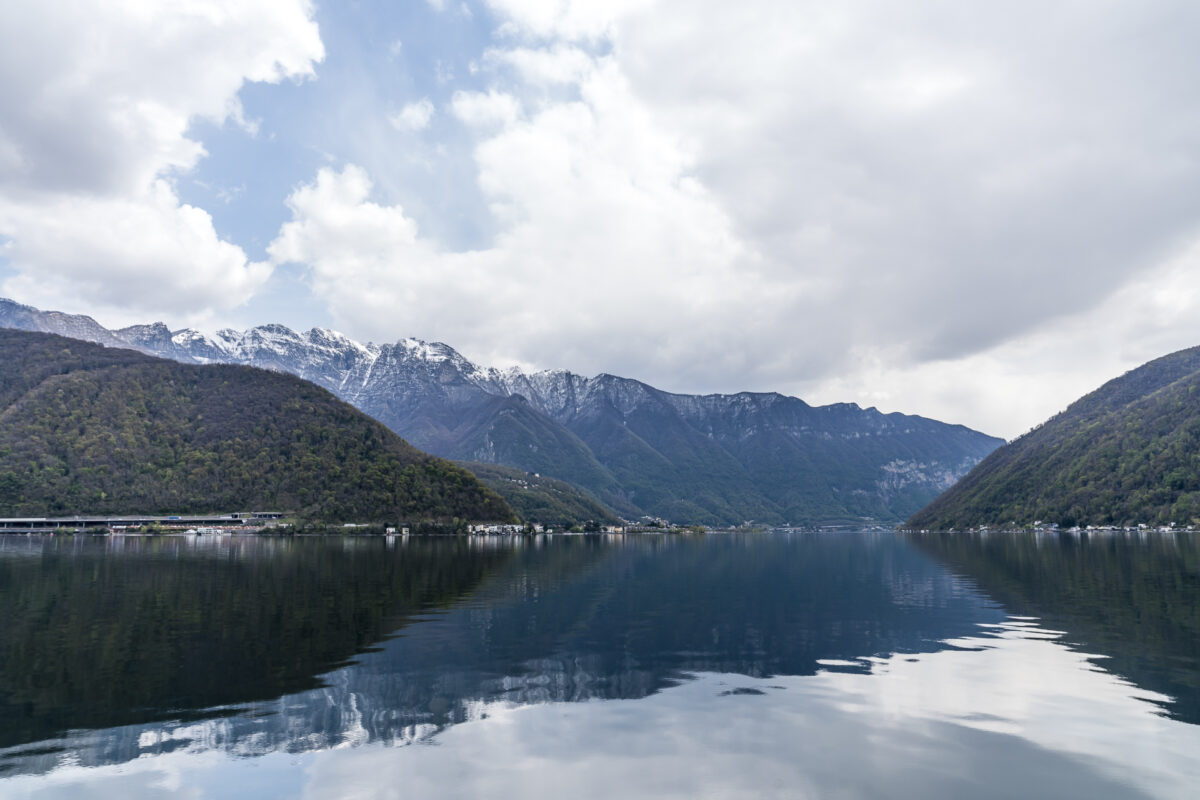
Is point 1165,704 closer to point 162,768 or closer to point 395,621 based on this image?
point 162,768

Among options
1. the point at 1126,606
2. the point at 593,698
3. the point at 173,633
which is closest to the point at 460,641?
the point at 593,698

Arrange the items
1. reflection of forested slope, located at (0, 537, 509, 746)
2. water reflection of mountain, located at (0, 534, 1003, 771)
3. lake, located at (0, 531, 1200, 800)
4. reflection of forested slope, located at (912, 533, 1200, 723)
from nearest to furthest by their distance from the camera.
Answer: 1. lake, located at (0, 531, 1200, 800)
2. water reflection of mountain, located at (0, 534, 1003, 771)
3. reflection of forested slope, located at (0, 537, 509, 746)
4. reflection of forested slope, located at (912, 533, 1200, 723)

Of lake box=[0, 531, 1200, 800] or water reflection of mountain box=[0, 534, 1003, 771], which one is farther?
water reflection of mountain box=[0, 534, 1003, 771]

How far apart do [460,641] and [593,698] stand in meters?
16.0

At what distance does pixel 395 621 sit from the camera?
2012 inches

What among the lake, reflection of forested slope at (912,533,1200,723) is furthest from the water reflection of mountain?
reflection of forested slope at (912,533,1200,723)

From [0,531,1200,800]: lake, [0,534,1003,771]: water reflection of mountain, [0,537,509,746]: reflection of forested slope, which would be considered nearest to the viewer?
[0,531,1200,800]: lake

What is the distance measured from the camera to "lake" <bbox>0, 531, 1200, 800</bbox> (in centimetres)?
2061

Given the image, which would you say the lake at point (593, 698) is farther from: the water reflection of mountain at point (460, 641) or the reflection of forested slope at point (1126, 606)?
the reflection of forested slope at point (1126, 606)

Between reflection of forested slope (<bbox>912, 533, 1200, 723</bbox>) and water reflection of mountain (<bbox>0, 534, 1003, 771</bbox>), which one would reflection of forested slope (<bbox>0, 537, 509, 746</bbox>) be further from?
reflection of forested slope (<bbox>912, 533, 1200, 723</bbox>)

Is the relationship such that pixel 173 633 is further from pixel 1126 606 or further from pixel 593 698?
pixel 1126 606

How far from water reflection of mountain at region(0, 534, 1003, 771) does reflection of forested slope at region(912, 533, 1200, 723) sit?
6607mm

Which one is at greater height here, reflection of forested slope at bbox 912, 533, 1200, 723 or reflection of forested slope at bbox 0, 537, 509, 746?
reflection of forested slope at bbox 0, 537, 509, 746

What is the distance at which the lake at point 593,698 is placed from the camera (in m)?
20.6
